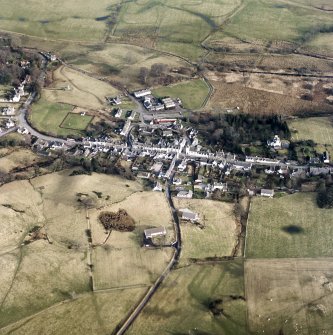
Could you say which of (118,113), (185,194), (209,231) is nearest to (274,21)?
(118,113)

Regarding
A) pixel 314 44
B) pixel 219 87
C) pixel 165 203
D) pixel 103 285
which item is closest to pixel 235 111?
pixel 219 87

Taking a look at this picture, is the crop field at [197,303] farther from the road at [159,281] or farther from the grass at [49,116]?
the grass at [49,116]

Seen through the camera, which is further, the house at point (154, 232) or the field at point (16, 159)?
the field at point (16, 159)

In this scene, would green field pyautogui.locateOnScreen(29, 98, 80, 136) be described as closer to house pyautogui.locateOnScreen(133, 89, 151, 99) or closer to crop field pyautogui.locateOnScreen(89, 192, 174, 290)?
house pyautogui.locateOnScreen(133, 89, 151, 99)

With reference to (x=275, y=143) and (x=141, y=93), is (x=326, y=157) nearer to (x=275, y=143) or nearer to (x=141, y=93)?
(x=275, y=143)

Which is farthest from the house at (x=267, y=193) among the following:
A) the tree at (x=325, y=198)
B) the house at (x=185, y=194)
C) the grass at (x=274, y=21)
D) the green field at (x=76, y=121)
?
the grass at (x=274, y=21)
